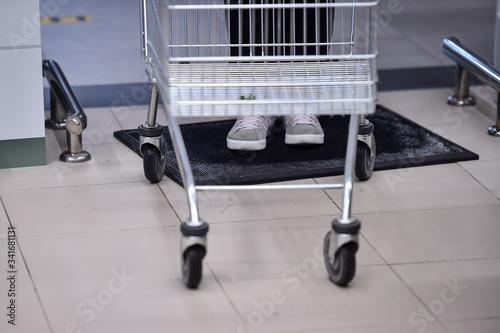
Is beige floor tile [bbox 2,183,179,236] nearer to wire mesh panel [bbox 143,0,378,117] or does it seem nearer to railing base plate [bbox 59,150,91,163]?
railing base plate [bbox 59,150,91,163]

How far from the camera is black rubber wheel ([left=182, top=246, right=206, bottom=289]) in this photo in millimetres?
1701

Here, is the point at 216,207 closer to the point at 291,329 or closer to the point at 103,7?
the point at 291,329

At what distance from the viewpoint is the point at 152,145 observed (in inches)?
90.0

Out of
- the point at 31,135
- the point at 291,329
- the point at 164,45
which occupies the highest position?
the point at 164,45

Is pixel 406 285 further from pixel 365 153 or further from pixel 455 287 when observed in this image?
pixel 365 153

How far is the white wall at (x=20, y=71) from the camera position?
2.28 metres

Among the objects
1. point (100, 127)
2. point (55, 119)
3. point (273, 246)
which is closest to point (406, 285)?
point (273, 246)

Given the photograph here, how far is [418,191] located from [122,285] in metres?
0.98

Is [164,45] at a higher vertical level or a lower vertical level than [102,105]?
higher

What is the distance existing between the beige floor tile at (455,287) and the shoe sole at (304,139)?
0.78 metres

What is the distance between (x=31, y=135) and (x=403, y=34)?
2479mm

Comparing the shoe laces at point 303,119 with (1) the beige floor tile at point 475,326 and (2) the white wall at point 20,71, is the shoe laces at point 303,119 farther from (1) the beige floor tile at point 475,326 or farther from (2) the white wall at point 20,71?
(1) the beige floor tile at point 475,326

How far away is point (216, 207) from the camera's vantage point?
7.16 ft

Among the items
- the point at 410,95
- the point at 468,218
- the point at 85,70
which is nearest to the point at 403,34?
the point at 410,95
